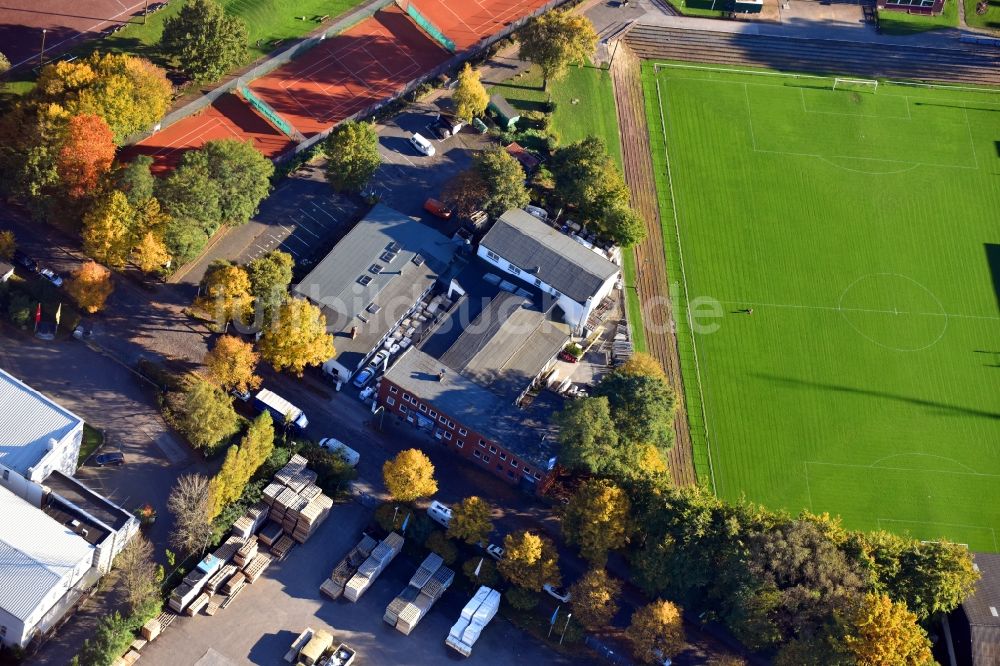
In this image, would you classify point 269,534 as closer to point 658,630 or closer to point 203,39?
point 658,630

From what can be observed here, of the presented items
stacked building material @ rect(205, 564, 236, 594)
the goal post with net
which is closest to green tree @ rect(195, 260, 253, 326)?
stacked building material @ rect(205, 564, 236, 594)

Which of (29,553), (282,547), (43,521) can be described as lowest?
(282,547)

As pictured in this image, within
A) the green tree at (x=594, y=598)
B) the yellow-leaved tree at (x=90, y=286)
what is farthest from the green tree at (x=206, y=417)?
the green tree at (x=594, y=598)

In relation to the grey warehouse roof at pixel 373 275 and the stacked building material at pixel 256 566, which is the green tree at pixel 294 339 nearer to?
the grey warehouse roof at pixel 373 275

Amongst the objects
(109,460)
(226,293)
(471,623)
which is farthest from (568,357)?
(109,460)

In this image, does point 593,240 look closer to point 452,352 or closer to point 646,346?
point 646,346
